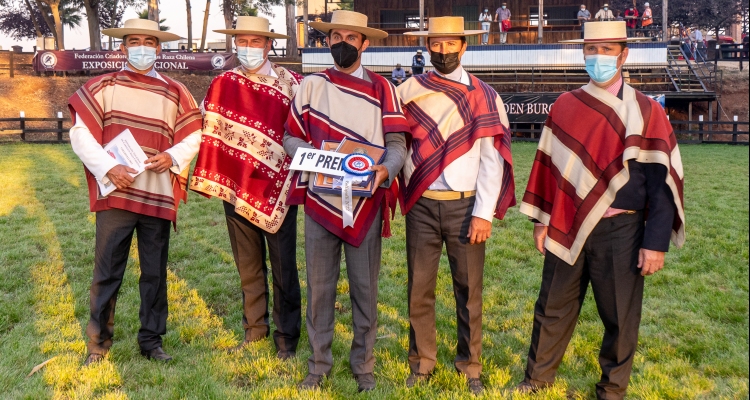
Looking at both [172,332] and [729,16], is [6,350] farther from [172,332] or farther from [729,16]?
[729,16]

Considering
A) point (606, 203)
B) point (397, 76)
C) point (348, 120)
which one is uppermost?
point (397, 76)

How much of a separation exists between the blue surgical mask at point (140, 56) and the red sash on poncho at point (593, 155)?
2.81 m

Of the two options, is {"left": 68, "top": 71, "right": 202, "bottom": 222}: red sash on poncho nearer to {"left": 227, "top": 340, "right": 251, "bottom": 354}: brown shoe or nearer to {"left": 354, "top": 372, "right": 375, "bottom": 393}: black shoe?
{"left": 227, "top": 340, "right": 251, "bottom": 354}: brown shoe

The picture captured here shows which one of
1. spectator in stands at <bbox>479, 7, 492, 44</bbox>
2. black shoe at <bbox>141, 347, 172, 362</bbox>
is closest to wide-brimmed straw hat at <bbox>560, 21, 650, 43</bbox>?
black shoe at <bbox>141, 347, 172, 362</bbox>

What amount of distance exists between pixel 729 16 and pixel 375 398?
45702mm

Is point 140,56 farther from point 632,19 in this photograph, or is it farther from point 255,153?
point 632,19

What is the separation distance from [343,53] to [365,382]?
211 cm

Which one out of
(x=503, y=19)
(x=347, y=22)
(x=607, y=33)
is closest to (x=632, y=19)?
(x=503, y=19)

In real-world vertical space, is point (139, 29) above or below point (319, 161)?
above

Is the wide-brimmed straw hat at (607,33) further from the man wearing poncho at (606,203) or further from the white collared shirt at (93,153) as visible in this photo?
the white collared shirt at (93,153)

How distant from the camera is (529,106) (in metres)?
25.4

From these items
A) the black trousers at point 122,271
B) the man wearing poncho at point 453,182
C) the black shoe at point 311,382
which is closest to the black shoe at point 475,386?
the man wearing poncho at point 453,182

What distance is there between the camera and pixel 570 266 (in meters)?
4.34

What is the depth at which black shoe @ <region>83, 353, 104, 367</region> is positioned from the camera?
5.02 metres
